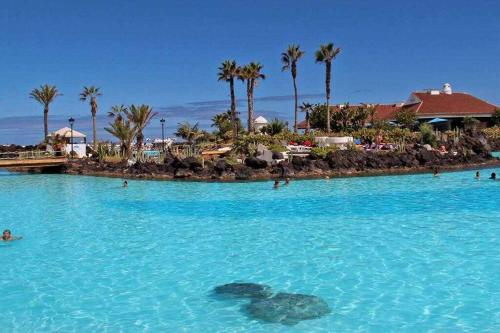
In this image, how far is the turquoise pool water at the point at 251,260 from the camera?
27.8ft

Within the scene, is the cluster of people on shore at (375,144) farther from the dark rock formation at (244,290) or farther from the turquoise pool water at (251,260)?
the dark rock formation at (244,290)

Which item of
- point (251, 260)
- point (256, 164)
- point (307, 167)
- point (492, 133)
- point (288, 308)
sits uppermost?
point (492, 133)

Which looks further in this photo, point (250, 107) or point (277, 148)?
point (250, 107)

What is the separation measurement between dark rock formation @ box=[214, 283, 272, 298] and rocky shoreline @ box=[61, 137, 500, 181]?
20568mm

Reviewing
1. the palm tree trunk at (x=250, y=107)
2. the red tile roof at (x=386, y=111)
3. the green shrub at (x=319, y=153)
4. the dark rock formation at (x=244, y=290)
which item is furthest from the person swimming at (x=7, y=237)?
the red tile roof at (x=386, y=111)

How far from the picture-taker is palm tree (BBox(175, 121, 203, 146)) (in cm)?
5038

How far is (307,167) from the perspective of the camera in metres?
32.3

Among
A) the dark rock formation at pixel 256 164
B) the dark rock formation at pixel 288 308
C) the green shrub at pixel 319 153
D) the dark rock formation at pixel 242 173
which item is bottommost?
the dark rock formation at pixel 288 308

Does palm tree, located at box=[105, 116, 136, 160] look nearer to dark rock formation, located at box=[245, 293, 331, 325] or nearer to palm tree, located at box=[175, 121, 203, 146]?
palm tree, located at box=[175, 121, 203, 146]

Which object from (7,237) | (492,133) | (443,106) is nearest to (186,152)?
(7,237)

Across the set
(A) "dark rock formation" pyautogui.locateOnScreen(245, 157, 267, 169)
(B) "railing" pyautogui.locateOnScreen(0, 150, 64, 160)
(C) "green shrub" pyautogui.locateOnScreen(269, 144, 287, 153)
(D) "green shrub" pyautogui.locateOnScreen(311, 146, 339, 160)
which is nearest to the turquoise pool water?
(A) "dark rock formation" pyautogui.locateOnScreen(245, 157, 267, 169)

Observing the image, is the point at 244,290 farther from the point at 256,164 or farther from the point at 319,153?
the point at 319,153

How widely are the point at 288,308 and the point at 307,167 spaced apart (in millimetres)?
23927

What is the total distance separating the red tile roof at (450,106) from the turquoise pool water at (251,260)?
3713 cm
